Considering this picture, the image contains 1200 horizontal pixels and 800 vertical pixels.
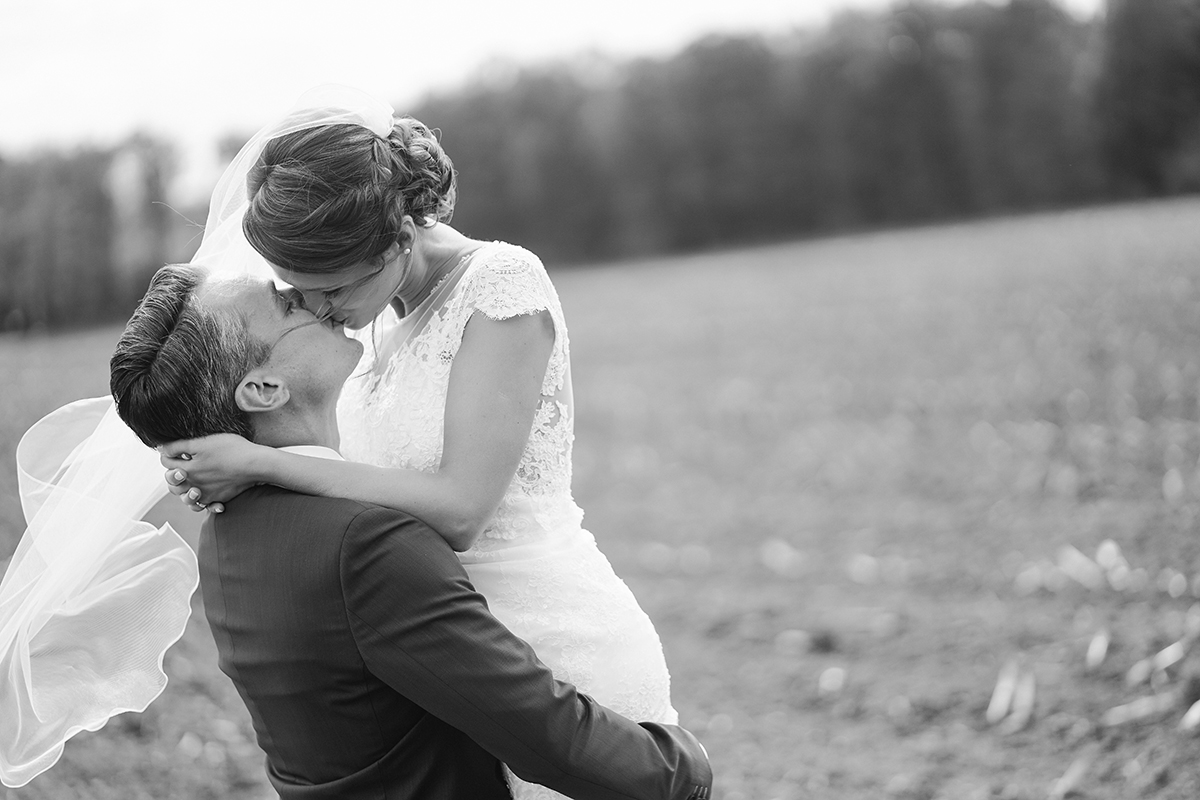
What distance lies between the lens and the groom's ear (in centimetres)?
236

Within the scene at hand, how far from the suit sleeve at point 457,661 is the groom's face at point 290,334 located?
433 mm

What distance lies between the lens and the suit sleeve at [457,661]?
2.15m

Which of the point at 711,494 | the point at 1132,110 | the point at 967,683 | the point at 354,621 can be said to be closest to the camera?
the point at 354,621

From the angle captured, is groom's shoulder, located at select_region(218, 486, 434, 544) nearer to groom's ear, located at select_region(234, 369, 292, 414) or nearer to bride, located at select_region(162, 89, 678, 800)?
bride, located at select_region(162, 89, 678, 800)

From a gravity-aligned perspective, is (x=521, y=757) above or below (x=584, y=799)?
above

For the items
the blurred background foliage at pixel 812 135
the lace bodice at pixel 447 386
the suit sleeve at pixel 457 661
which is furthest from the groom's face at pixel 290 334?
the blurred background foliage at pixel 812 135

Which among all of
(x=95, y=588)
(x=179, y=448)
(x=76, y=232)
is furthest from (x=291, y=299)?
(x=76, y=232)

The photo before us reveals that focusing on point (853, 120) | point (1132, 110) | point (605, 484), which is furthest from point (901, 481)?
point (853, 120)

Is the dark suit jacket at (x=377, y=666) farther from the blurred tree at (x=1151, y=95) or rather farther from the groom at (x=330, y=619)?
the blurred tree at (x=1151, y=95)

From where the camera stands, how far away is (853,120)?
55.2 m

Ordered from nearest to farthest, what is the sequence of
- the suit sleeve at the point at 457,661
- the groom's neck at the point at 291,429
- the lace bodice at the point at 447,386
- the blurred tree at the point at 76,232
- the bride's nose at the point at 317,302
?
the suit sleeve at the point at 457,661, the groom's neck at the point at 291,429, the bride's nose at the point at 317,302, the lace bodice at the point at 447,386, the blurred tree at the point at 76,232

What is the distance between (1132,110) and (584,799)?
102 feet

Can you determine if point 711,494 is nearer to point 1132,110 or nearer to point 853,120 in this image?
point 1132,110

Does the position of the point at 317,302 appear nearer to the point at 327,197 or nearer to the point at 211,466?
the point at 327,197
